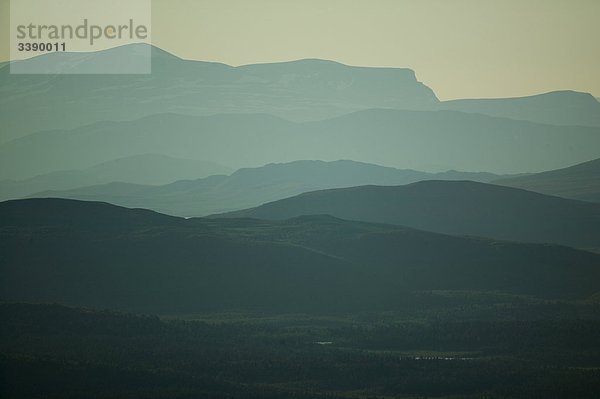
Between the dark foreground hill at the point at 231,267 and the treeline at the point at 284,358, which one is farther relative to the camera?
the dark foreground hill at the point at 231,267

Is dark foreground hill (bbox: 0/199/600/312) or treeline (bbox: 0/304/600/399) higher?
dark foreground hill (bbox: 0/199/600/312)

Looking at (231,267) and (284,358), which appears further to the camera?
(231,267)

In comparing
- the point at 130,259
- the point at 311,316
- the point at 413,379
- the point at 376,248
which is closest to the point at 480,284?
the point at 376,248

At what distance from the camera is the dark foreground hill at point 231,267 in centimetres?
16550

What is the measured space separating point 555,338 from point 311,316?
35585mm

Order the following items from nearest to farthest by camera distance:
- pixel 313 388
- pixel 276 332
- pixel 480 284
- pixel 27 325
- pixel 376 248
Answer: pixel 313 388 < pixel 27 325 < pixel 276 332 < pixel 480 284 < pixel 376 248

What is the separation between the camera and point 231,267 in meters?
177

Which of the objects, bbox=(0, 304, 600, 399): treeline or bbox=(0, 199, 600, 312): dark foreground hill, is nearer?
bbox=(0, 304, 600, 399): treeline

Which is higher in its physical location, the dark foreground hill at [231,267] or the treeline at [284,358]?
the dark foreground hill at [231,267]

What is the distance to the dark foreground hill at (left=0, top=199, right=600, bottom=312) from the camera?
165500 mm

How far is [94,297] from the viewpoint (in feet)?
538

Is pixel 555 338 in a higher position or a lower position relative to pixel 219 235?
lower

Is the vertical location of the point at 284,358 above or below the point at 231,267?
below

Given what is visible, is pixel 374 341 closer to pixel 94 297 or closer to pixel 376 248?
pixel 94 297
